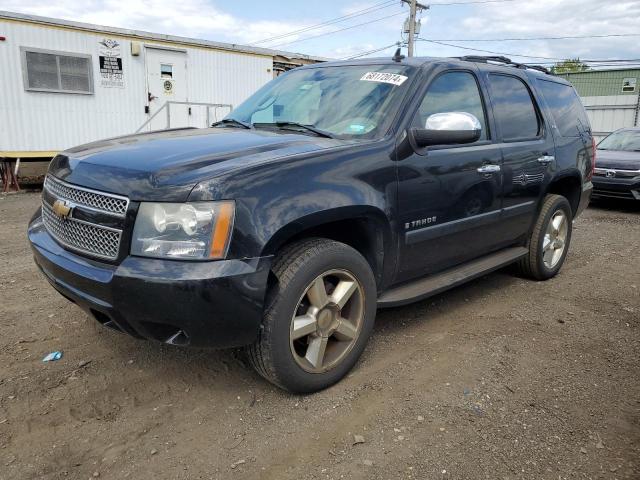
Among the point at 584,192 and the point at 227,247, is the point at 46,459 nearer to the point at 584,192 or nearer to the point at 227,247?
the point at 227,247

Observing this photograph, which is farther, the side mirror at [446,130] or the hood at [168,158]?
the side mirror at [446,130]

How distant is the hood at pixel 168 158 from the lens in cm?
243

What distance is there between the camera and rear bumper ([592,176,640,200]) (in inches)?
372

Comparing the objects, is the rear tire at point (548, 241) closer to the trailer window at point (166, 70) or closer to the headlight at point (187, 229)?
the headlight at point (187, 229)

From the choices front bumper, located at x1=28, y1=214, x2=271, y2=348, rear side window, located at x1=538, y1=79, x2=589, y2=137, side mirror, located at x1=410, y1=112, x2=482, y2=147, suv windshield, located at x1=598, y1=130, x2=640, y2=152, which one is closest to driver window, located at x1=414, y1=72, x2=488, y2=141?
side mirror, located at x1=410, y1=112, x2=482, y2=147

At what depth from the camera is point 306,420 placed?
2721mm

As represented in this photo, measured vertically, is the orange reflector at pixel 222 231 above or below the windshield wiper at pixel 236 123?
below

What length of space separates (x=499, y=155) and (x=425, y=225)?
1042 millimetres

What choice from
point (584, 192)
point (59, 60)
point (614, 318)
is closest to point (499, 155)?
point (614, 318)

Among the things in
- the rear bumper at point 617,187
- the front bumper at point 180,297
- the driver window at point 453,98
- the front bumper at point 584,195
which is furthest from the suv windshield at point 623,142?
the front bumper at point 180,297

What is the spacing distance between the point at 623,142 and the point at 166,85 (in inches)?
392

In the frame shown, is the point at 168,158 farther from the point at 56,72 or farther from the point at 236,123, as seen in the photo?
the point at 56,72

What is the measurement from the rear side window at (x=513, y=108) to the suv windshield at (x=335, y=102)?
3.38ft

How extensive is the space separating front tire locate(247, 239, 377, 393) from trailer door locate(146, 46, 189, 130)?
9822mm
